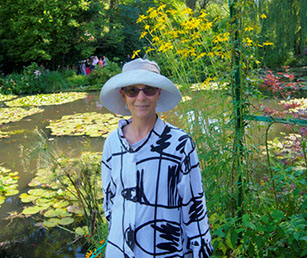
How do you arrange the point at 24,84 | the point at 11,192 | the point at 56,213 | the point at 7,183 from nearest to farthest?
the point at 56,213
the point at 11,192
the point at 7,183
the point at 24,84

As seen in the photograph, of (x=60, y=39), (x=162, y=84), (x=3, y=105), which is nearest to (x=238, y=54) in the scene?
(x=162, y=84)

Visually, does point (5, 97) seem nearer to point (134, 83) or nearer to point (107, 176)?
point (107, 176)

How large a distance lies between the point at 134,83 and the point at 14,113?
7895mm

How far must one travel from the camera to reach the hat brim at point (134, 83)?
112cm

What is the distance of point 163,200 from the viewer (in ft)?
3.66

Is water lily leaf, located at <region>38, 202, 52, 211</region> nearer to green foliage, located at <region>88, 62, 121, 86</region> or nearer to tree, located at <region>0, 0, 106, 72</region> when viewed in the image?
green foliage, located at <region>88, 62, 121, 86</region>

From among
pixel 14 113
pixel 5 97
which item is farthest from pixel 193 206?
pixel 5 97

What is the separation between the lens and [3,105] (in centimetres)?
936

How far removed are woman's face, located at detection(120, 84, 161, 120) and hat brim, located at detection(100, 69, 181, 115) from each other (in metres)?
0.04

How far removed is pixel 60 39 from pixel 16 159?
37.0ft

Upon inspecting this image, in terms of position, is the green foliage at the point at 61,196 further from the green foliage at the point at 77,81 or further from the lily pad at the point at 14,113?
the green foliage at the point at 77,81

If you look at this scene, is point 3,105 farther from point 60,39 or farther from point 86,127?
point 60,39

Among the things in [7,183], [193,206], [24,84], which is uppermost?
[193,206]

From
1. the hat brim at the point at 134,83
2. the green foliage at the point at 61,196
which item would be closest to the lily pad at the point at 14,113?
the green foliage at the point at 61,196
